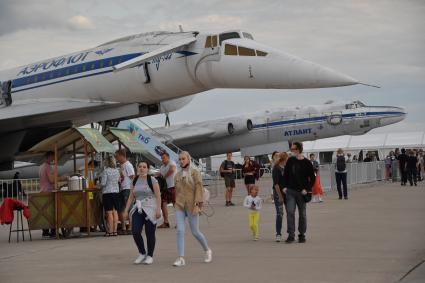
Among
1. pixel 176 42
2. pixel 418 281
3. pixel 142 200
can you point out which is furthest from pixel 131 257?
pixel 176 42

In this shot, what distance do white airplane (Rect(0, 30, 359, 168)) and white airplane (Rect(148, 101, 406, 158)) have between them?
1424 cm

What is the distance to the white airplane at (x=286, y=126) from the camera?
128ft

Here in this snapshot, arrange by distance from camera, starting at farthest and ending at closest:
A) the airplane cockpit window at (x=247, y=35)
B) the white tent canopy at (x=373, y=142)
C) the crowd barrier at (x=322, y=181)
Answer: the white tent canopy at (x=373, y=142) < the crowd barrier at (x=322, y=181) < the airplane cockpit window at (x=247, y=35)

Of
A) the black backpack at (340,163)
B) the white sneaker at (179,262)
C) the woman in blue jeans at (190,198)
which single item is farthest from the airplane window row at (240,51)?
the white sneaker at (179,262)

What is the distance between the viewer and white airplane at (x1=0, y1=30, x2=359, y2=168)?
20.3 meters

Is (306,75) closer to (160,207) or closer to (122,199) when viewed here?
(122,199)

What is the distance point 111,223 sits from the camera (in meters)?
13.4

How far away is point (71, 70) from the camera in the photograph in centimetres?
2372

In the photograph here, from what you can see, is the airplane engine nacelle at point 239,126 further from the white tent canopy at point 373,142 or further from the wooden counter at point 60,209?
the wooden counter at point 60,209

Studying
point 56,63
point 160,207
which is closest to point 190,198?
point 160,207

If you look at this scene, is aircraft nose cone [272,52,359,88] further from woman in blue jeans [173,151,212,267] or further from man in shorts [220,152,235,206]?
woman in blue jeans [173,151,212,267]

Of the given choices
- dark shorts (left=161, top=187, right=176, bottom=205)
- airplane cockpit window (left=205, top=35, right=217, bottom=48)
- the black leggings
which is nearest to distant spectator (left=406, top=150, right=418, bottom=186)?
airplane cockpit window (left=205, top=35, right=217, bottom=48)

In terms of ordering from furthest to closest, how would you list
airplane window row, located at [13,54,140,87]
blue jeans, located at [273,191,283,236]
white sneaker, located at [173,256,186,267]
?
1. airplane window row, located at [13,54,140,87]
2. blue jeans, located at [273,191,283,236]
3. white sneaker, located at [173,256,186,267]

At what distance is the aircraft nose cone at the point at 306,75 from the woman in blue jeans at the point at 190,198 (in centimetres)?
1050
